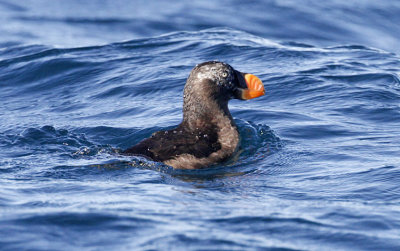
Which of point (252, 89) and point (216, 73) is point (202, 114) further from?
point (252, 89)

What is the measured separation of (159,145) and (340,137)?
270 centimetres

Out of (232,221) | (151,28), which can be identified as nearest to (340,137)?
(232,221)

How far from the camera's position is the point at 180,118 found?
9984 millimetres

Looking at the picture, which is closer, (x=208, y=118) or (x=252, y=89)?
(x=208, y=118)

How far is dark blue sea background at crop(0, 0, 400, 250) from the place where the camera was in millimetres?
5688

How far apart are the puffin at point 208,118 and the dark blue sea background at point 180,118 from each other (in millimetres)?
226

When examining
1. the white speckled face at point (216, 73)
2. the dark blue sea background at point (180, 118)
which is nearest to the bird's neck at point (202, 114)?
the white speckled face at point (216, 73)

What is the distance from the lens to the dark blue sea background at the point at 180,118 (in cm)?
569

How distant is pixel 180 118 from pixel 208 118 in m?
1.90

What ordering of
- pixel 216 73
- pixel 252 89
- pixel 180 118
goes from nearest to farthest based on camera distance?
pixel 216 73 → pixel 252 89 → pixel 180 118

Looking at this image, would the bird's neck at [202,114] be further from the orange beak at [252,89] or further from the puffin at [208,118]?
the orange beak at [252,89]

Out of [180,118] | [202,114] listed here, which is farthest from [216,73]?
[180,118]

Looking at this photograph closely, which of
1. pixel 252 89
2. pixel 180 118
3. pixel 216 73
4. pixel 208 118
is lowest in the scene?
pixel 180 118

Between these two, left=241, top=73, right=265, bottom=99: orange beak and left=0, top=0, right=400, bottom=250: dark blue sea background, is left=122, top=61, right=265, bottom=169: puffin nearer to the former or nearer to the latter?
left=241, top=73, right=265, bottom=99: orange beak
